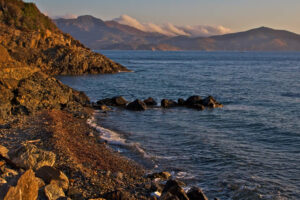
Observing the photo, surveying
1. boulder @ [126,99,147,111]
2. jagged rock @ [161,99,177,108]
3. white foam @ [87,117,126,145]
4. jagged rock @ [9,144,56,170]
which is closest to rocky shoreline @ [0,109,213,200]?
jagged rock @ [9,144,56,170]

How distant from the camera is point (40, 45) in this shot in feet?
225

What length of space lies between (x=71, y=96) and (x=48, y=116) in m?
7.72

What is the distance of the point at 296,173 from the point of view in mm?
15055

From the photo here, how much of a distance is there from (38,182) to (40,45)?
213 ft

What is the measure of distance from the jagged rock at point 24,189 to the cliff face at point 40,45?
2264 inches

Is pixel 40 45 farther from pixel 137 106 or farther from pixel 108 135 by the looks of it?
pixel 108 135

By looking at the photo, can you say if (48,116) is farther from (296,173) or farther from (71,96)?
(296,173)

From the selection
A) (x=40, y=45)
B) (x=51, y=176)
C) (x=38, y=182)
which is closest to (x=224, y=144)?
(x=51, y=176)

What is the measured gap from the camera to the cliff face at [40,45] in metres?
64.4

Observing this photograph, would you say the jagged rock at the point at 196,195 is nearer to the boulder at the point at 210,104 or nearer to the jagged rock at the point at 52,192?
the jagged rock at the point at 52,192

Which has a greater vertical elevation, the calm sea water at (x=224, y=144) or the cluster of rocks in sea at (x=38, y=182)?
the cluster of rocks in sea at (x=38, y=182)

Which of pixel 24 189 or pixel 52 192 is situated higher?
pixel 24 189

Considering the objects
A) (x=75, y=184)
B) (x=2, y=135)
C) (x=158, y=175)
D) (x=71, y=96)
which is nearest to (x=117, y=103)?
(x=71, y=96)

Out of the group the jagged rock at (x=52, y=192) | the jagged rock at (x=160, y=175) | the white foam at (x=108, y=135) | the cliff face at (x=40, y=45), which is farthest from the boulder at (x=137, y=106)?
the cliff face at (x=40, y=45)
